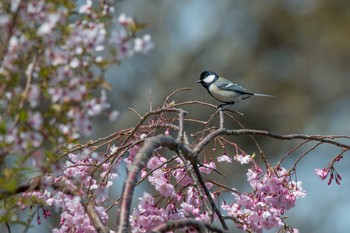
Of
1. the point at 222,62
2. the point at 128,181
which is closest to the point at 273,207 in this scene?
the point at 128,181

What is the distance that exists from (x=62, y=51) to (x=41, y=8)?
9 centimetres

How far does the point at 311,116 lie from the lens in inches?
537

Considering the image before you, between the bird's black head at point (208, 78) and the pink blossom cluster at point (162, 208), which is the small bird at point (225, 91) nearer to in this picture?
the bird's black head at point (208, 78)

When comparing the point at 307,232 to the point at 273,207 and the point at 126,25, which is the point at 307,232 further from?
the point at 126,25

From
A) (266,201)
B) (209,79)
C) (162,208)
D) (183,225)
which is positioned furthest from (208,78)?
(183,225)

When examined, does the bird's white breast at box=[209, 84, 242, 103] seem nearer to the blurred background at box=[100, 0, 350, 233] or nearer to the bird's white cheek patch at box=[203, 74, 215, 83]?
the bird's white cheek patch at box=[203, 74, 215, 83]

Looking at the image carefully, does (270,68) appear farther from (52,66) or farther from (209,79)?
(52,66)

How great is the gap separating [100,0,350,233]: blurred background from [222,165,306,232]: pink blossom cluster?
29.0ft

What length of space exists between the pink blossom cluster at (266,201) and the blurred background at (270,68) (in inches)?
348

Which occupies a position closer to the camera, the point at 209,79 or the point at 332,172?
the point at 332,172

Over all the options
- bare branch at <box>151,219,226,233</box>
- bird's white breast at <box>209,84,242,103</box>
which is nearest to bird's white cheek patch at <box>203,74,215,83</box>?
bird's white breast at <box>209,84,242,103</box>

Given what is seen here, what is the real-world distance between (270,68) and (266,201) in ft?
37.3

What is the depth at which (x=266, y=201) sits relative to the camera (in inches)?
115

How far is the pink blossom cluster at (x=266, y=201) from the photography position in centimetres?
287
